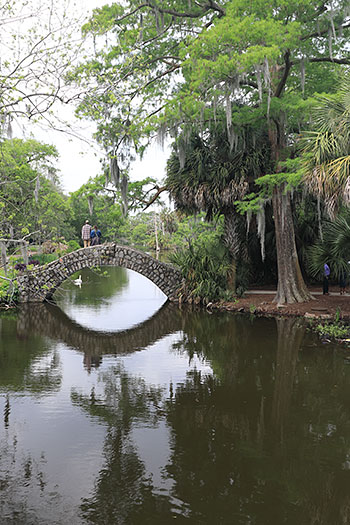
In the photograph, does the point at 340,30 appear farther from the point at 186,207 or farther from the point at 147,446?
the point at 147,446

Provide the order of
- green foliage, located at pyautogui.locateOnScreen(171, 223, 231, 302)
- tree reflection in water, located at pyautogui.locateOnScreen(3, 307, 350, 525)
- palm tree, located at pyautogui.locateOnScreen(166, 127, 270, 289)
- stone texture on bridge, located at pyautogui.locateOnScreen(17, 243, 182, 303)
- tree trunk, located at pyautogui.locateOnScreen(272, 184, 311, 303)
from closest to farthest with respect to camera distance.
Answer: tree reflection in water, located at pyautogui.locateOnScreen(3, 307, 350, 525)
tree trunk, located at pyautogui.locateOnScreen(272, 184, 311, 303)
palm tree, located at pyautogui.locateOnScreen(166, 127, 270, 289)
green foliage, located at pyautogui.locateOnScreen(171, 223, 231, 302)
stone texture on bridge, located at pyautogui.locateOnScreen(17, 243, 182, 303)

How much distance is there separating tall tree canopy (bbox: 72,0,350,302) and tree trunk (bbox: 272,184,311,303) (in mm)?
37

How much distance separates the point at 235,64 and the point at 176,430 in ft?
33.4

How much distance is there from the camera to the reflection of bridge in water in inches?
500

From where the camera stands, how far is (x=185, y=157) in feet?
59.5

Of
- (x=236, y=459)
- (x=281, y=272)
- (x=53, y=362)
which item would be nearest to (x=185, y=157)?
(x=281, y=272)

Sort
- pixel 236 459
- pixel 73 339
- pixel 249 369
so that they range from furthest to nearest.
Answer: pixel 73 339
pixel 249 369
pixel 236 459

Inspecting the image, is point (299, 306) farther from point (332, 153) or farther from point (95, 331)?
point (95, 331)

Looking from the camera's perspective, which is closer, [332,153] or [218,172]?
[332,153]

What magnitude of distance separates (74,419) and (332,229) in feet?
36.8

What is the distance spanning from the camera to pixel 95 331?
14.9 m

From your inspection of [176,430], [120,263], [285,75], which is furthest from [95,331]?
[285,75]

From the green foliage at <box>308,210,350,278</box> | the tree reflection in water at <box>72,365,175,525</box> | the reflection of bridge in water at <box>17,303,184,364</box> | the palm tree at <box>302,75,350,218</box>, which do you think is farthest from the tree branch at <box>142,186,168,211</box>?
the tree reflection in water at <box>72,365,175,525</box>

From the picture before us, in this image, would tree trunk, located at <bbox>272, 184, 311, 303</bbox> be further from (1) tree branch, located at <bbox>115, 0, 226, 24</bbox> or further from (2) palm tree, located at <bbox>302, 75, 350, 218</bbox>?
(1) tree branch, located at <bbox>115, 0, 226, 24</bbox>
